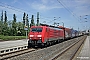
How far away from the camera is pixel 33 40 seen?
2452cm

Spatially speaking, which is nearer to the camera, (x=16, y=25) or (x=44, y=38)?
(x=44, y=38)

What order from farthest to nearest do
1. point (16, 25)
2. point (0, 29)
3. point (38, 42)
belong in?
point (16, 25) → point (0, 29) → point (38, 42)

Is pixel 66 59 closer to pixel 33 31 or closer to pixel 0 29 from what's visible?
pixel 33 31

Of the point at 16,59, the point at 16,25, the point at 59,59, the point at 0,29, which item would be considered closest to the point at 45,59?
the point at 59,59

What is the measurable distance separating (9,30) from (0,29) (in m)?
4.57

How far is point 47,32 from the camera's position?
86.1 ft

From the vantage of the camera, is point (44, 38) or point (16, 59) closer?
point (16, 59)

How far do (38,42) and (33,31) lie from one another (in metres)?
2.00

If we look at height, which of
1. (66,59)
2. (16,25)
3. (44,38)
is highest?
(16,25)

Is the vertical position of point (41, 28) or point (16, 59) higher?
point (41, 28)

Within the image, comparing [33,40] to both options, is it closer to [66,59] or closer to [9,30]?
[66,59]

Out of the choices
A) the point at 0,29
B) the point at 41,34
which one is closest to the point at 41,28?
the point at 41,34

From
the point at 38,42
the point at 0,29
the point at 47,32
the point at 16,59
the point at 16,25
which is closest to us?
the point at 16,59

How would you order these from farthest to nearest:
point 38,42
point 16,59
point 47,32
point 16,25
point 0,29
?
point 16,25 → point 0,29 → point 47,32 → point 38,42 → point 16,59
